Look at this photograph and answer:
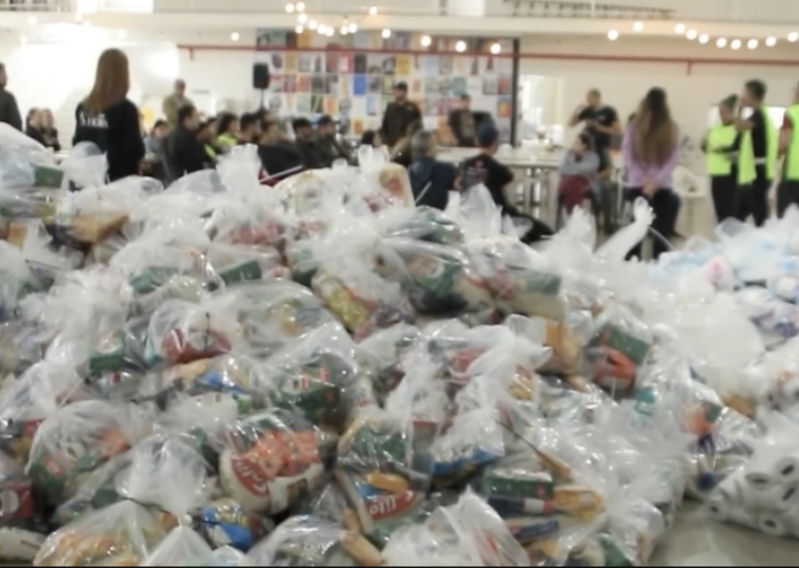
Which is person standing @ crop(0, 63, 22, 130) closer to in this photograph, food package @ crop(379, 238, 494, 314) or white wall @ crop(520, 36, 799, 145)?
food package @ crop(379, 238, 494, 314)

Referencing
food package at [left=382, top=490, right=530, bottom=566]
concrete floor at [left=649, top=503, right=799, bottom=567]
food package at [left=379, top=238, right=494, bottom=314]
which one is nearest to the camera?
food package at [left=382, top=490, right=530, bottom=566]

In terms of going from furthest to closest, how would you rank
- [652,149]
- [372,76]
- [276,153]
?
1. [372,76]
2. [276,153]
3. [652,149]

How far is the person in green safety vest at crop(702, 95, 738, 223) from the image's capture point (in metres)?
7.18

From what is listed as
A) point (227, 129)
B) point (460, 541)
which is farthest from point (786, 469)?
point (227, 129)

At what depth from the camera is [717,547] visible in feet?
8.02

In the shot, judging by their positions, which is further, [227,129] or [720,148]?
[227,129]

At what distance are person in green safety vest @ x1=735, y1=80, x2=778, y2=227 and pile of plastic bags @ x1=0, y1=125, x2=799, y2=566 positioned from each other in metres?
3.88

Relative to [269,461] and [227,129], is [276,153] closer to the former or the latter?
[227,129]

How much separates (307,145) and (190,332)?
212 inches

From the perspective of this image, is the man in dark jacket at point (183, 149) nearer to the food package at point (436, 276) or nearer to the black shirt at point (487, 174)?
the black shirt at point (487, 174)

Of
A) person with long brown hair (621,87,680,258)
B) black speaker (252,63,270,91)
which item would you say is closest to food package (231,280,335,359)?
person with long brown hair (621,87,680,258)

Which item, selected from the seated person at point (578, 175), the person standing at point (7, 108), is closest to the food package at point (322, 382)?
the person standing at point (7, 108)

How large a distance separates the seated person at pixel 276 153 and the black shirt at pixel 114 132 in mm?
1509

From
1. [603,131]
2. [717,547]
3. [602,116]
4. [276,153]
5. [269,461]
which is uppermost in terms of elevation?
[602,116]
